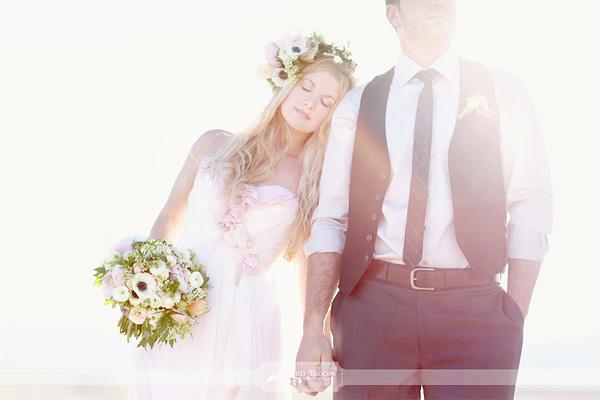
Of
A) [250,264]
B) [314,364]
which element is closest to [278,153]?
[250,264]

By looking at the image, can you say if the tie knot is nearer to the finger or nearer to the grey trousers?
the grey trousers

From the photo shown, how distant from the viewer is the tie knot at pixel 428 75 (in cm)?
408

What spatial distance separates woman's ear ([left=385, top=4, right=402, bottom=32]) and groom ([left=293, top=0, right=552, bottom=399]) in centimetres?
3

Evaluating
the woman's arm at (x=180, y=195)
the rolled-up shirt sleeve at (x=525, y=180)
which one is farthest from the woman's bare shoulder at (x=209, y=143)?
the rolled-up shirt sleeve at (x=525, y=180)

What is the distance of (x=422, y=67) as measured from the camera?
4.14m

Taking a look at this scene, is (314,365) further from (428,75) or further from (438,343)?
(428,75)

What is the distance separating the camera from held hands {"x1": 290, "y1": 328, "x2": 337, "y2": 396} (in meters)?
3.89

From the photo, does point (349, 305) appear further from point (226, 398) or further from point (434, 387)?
point (226, 398)

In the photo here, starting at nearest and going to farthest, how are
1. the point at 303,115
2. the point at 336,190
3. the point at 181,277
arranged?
the point at 336,190, the point at 181,277, the point at 303,115

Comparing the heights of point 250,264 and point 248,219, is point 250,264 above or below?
below

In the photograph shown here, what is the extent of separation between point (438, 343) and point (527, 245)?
56 cm

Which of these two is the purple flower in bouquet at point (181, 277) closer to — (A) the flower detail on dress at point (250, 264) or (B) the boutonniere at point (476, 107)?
(A) the flower detail on dress at point (250, 264)

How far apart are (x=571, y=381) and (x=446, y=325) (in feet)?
41.0

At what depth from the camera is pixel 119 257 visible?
15.3 ft
